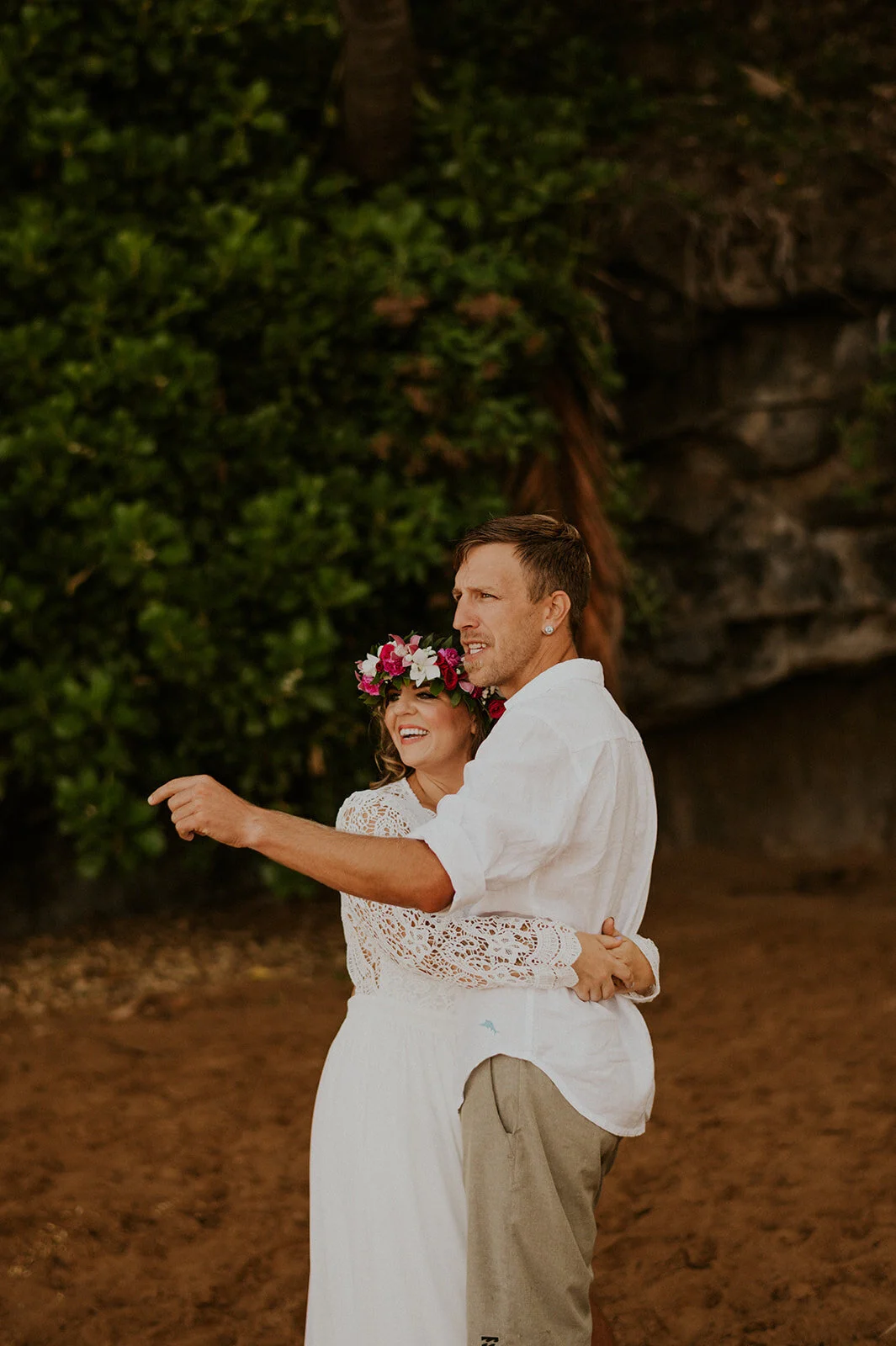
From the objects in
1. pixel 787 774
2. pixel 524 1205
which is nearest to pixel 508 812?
pixel 524 1205

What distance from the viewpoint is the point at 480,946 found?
2109 millimetres

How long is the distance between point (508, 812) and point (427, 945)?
317 mm

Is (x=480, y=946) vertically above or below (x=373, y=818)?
below

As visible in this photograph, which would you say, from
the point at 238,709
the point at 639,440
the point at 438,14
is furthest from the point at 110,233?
the point at 639,440

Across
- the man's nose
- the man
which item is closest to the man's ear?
the man

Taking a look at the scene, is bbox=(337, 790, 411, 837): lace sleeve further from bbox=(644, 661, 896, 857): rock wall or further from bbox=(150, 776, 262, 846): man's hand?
bbox=(644, 661, 896, 857): rock wall

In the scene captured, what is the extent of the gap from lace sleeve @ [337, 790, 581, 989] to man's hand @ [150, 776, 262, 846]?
0.27m

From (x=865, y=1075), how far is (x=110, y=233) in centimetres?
408

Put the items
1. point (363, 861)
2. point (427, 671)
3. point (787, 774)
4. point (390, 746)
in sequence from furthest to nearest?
1. point (787, 774)
2. point (390, 746)
3. point (427, 671)
4. point (363, 861)

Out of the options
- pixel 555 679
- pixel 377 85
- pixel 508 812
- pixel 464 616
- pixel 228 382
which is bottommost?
pixel 508 812

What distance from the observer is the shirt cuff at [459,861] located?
6.35ft

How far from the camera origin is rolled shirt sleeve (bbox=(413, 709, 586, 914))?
1944 mm

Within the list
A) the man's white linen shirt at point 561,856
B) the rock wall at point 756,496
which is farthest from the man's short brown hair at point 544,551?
the rock wall at point 756,496

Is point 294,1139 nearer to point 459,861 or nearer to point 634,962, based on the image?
point 634,962
